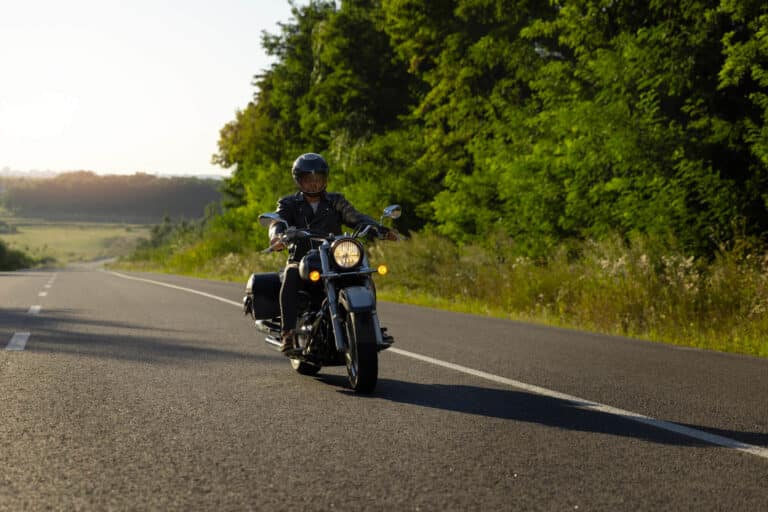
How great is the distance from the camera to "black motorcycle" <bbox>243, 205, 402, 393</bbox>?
6.78 m

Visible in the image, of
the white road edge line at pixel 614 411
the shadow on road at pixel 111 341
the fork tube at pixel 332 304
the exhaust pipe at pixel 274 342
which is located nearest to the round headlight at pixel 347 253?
the fork tube at pixel 332 304

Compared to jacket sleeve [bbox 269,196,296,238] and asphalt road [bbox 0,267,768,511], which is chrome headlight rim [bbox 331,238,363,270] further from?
asphalt road [bbox 0,267,768,511]

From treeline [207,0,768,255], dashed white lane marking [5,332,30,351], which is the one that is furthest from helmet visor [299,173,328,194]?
treeline [207,0,768,255]

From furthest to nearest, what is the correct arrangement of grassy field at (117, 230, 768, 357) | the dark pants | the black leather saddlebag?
1. grassy field at (117, 230, 768, 357)
2. the black leather saddlebag
3. the dark pants

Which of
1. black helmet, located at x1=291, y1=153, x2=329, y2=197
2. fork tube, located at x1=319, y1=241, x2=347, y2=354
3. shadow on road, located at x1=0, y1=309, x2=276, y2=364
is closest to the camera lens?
fork tube, located at x1=319, y1=241, x2=347, y2=354

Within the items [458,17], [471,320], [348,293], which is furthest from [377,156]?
[348,293]

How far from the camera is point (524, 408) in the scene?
6.41m

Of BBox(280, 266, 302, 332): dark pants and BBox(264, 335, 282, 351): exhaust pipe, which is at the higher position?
BBox(280, 266, 302, 332): dark pants

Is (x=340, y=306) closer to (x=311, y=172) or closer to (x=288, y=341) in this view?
(x=288, y=341)

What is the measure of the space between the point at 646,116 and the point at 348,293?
38.8 ft

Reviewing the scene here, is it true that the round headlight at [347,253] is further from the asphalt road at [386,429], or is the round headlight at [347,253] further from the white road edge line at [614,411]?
the white road edge line at [614,411]

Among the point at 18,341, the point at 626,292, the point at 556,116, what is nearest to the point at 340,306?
the point at 18,341

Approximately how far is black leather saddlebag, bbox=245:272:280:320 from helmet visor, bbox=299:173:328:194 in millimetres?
816

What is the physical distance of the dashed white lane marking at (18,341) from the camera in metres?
9.56
